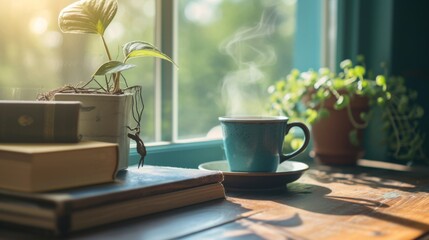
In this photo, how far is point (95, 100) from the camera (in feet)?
2.71

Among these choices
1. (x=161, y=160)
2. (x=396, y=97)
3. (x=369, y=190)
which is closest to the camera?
(x=369, y=190)

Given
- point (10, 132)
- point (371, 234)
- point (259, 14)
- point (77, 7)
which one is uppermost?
point (259, 14)

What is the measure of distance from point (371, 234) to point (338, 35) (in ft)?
3.46

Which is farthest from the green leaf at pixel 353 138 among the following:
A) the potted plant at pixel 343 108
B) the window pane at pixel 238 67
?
the window pane at pixel 238 67

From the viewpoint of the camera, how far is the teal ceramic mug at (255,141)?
986 mm

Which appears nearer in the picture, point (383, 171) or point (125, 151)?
point (125, 151)

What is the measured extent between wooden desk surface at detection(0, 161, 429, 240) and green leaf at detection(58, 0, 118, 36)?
327 millimetres

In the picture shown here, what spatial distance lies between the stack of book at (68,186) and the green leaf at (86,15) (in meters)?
0.19

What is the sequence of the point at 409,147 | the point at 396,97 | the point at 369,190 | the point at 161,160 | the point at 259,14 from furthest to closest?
the point at 259,14
the point at 409,147
the point at 396,97
the point at 161,160
the point at 369,190

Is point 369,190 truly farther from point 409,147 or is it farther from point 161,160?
point 409,147

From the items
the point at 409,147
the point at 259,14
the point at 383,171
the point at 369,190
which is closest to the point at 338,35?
the point at 259,14

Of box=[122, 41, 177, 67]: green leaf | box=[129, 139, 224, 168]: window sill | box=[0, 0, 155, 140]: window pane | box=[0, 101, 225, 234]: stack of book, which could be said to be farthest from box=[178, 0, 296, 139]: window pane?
box=[0, 101, 225, 234]: stack of book

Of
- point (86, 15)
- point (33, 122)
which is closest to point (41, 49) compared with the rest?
point (86, 15)

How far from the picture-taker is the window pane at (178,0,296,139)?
1.56m
